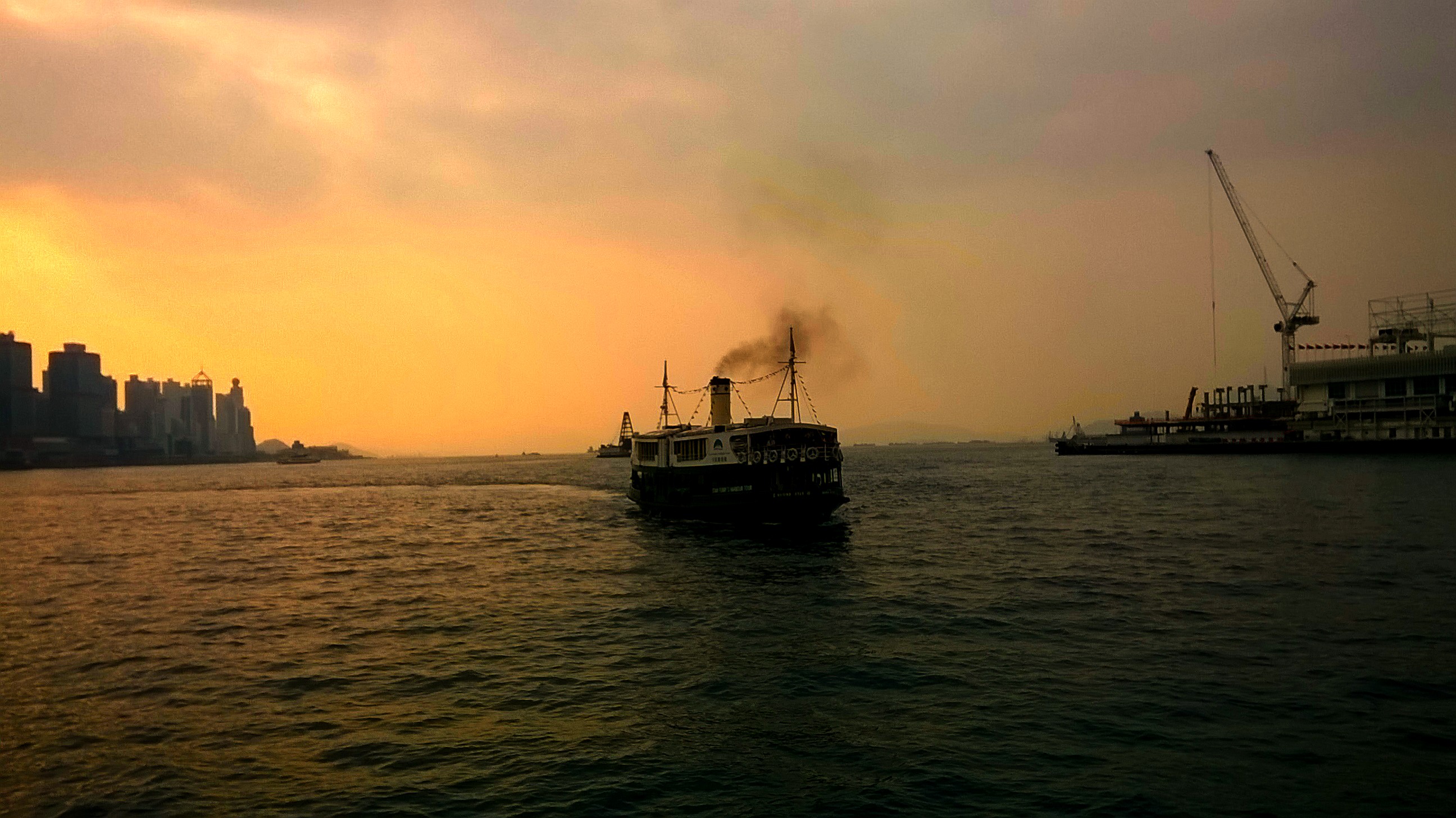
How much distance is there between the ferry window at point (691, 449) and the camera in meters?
59.9

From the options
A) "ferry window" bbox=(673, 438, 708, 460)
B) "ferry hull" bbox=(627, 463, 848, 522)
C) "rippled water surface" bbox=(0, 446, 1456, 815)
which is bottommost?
"rippled water surface" bbox=(0, 446, 1456, 815)

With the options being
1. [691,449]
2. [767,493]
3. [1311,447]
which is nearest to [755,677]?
[767,493]

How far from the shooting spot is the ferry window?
196 feet

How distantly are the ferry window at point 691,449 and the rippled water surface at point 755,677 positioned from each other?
27.8ft

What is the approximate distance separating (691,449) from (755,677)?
3921cm

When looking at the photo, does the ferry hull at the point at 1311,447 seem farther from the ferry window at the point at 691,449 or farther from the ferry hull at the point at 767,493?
the ferry window at the point at 691,449

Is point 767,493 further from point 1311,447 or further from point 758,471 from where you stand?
point 1311,447

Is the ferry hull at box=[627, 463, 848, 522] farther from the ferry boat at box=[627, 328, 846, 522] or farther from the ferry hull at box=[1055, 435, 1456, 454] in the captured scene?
the ferry hull at box=[1055, 435, 1456, 454]

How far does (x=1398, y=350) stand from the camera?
533 ft

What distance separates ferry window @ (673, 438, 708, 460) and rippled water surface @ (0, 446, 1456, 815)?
8.47 metres

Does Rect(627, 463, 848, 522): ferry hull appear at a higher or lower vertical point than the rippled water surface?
higher

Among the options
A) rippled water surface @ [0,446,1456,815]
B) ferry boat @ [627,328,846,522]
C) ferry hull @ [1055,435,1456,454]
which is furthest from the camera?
ferry hull @ [1055,435,1456,454]

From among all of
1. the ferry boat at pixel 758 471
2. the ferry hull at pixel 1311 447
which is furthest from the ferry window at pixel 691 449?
the ferry hull at pixel 1311 447

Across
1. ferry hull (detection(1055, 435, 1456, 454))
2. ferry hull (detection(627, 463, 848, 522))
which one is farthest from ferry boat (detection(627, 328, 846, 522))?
ferry hull (detection(1055, 435, 1456, 454))
